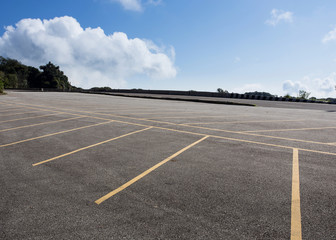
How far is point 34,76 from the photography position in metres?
91.2

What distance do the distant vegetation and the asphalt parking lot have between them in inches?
3796

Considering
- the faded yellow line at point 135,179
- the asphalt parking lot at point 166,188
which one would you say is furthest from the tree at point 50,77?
the faded yellow line at point 135,179

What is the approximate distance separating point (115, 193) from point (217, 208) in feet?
5.36

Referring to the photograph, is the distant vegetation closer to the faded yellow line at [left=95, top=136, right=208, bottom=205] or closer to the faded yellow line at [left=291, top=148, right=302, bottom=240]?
the faded yellow line at [left=95, top=136, right=208, bottom=205]

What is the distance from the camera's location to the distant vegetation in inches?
3423

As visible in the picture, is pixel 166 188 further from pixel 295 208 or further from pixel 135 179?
pixel 295 208

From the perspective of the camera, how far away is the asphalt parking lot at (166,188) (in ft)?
8.05

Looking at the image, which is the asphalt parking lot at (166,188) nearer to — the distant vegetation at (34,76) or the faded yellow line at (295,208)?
the faded yellow line at (295,208)

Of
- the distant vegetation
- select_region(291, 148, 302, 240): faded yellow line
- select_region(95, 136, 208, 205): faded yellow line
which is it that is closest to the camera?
select_region(291, 148, 302, 240): faded yellow line

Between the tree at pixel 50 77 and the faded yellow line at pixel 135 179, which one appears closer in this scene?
the faded yellow line at pixel 135 179

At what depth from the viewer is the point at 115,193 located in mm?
3254

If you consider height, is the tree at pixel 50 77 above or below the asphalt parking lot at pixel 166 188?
above

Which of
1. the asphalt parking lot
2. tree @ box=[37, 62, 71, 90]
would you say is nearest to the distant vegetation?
tree @ box=[37, 62, 71, 90]

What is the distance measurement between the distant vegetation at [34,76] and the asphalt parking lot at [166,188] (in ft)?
316
